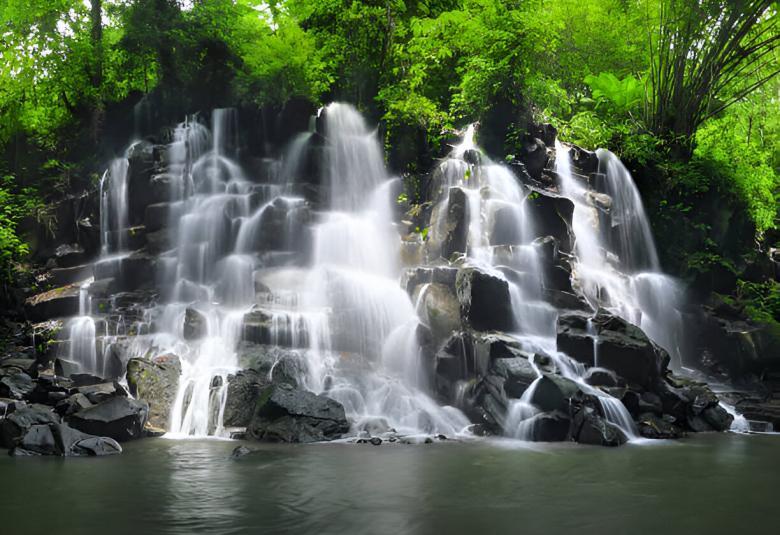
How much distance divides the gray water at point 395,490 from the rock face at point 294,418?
46 cm

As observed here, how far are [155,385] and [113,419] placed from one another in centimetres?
161

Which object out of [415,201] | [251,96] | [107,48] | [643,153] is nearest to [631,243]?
[643,153]

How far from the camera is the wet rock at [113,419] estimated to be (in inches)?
387

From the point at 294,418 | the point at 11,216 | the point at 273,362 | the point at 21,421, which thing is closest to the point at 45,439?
the point at 21,421

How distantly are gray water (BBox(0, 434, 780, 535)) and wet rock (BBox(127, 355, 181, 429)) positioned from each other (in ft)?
5.00

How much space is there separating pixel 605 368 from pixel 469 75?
1075 cm

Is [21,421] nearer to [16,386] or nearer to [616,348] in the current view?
[16,386]

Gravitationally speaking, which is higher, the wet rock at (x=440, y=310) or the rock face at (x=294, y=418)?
the wet rock at (x=440, y=310)

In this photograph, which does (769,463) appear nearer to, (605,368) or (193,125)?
(605,368)

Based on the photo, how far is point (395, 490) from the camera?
711 cm

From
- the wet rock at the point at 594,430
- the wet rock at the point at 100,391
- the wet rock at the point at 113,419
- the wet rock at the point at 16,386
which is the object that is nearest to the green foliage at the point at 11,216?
the wet rock at the point at 16,386

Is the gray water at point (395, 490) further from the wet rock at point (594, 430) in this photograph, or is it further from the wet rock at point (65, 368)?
the wet rock at point (65, 368)

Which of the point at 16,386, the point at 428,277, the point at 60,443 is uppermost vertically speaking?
the point at 428,277

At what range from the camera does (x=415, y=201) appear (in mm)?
18438
